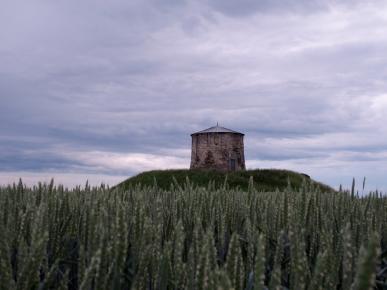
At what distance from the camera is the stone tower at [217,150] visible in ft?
138

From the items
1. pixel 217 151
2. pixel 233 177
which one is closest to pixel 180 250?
pixel 233 177

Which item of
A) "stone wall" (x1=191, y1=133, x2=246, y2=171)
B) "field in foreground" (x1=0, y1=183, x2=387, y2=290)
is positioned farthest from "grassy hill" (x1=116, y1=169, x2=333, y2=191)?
"field in foreground" (x1=0, y1=183, x2=387, y2=290)

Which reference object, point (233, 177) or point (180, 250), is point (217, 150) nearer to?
point (233, 177)

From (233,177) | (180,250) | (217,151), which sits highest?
(217,151)

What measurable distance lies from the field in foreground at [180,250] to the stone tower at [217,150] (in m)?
38.3

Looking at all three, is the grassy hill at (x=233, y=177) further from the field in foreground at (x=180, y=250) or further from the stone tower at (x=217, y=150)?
the field in foreground at (x=180, y=250)

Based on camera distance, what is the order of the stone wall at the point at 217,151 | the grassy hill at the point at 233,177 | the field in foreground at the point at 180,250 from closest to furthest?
the field in foreground at the point at 180,250, the grassy hill at the point at 233,177, the stone wall at the point at 217,151

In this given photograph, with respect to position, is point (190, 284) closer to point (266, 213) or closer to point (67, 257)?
point (67, 257)

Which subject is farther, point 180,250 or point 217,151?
point 217,151

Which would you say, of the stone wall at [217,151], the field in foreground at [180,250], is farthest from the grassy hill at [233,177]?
the field in foreground at [180,250]

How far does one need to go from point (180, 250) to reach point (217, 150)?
40.7 m

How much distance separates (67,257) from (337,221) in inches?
70.8

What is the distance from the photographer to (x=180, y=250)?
4.87 ft

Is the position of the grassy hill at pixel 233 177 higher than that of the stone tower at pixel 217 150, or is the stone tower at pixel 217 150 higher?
the stone tower at pixel 217 150
